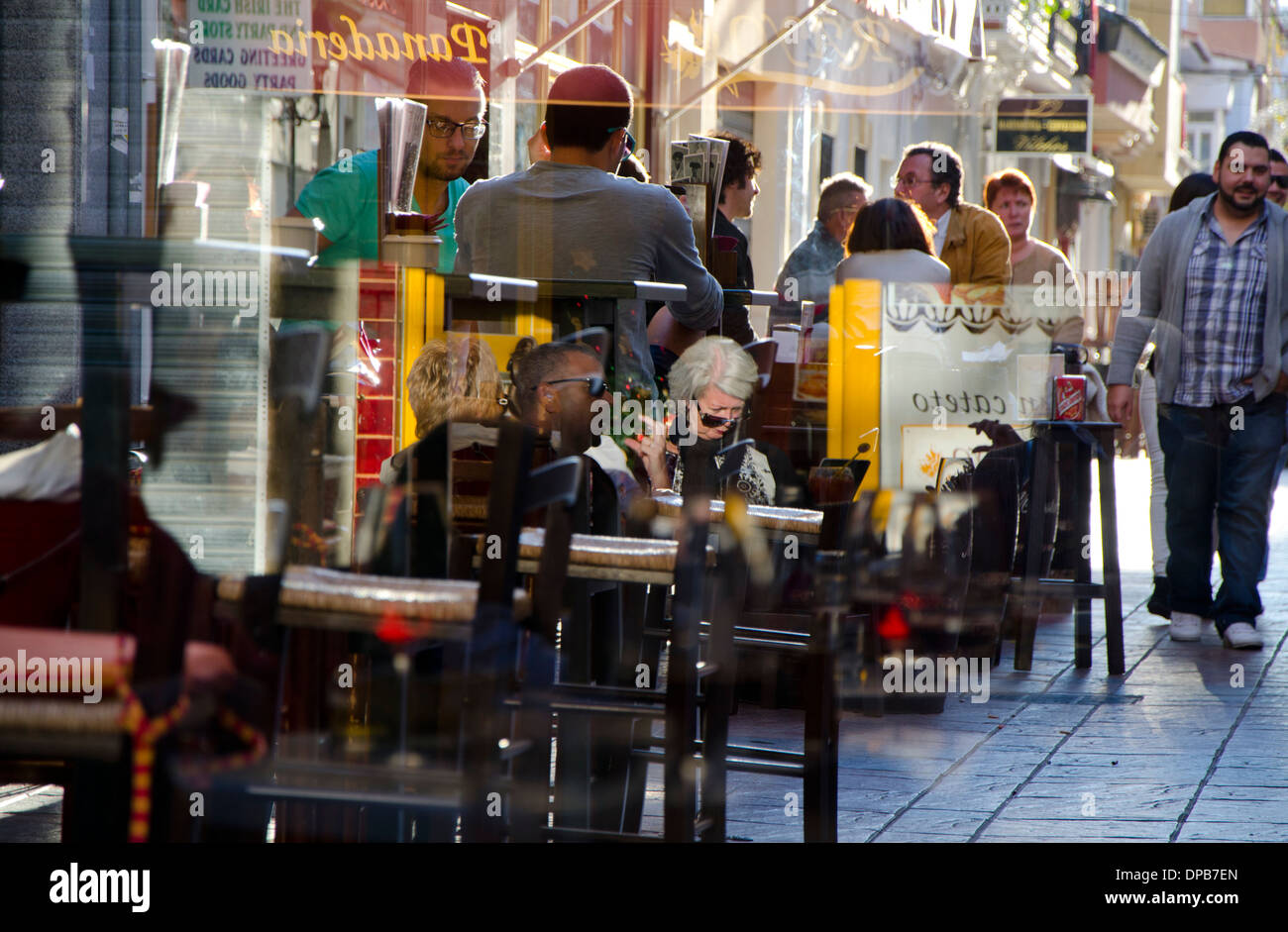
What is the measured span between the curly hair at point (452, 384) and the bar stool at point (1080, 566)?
9.92 ft

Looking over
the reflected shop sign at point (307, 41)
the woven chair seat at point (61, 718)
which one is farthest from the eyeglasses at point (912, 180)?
the woven chair seat at point (61, 718)

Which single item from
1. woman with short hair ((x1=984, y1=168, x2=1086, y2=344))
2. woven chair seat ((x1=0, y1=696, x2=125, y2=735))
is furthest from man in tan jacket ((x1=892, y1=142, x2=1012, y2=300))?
woven chair seat ((x1=0, y1=696, x2=125, y2=735))

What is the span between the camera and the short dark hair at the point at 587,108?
4.93 meters

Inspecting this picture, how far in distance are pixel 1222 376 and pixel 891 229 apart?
1535 millimetres

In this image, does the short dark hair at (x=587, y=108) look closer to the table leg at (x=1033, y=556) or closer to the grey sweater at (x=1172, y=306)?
the table leg at (x=1033, y=556)

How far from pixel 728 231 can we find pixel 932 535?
1400 mm

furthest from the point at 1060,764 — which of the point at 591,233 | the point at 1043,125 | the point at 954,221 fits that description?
the point at 1043,125

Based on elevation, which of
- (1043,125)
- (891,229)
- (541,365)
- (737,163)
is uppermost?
(1043,125)

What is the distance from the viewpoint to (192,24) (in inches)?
282

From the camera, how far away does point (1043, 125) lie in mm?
17281

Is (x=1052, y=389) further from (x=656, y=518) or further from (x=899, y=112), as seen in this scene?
(x=899, y=112)

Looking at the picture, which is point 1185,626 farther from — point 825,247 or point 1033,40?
point 1033,40

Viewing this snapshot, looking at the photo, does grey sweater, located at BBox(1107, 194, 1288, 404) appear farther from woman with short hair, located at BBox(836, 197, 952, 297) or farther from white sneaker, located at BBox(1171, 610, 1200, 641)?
woman with short hair, located at BBox(836, 197, 952, 297)
